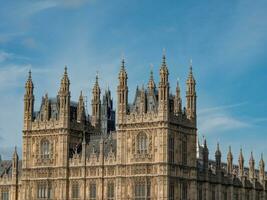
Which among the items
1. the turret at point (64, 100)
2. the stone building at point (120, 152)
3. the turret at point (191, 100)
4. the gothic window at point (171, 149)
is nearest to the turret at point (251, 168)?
the stone building at point (120, 152)

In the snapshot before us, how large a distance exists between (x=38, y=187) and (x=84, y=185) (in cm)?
828

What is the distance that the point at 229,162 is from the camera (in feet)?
429

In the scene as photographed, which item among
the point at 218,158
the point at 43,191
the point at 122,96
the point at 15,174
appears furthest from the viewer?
the point at 15,174

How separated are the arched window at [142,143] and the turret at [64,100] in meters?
12.9

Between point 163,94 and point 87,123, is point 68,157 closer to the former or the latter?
point 87,123

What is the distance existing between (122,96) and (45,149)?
15525 millimetres

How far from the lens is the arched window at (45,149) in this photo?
392ft

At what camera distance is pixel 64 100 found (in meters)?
120

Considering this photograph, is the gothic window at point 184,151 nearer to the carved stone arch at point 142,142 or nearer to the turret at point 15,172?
the carved stone arch at point 142,142

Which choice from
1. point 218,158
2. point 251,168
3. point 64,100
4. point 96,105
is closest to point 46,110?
point 64,100

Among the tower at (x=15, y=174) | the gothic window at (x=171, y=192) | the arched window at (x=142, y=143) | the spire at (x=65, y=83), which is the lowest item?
the gothic window at (x=171, y=192)

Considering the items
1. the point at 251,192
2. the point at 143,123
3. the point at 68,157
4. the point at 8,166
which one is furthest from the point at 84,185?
the point at 251,192

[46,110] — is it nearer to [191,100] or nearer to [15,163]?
[15,163]

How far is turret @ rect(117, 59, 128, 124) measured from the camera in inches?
4459
